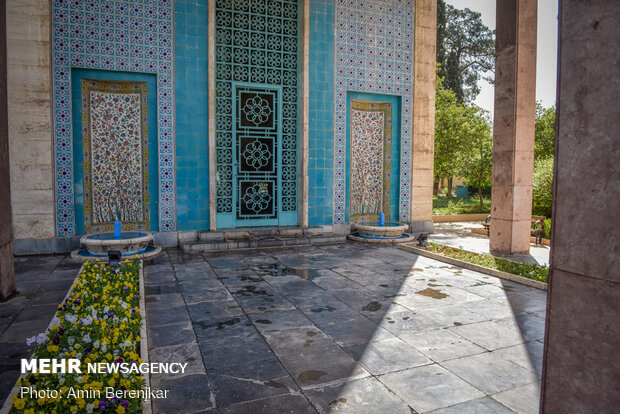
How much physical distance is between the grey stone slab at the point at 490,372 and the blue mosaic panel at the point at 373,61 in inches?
259

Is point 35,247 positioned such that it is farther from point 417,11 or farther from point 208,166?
point 417,11

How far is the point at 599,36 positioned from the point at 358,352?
9.44 ft

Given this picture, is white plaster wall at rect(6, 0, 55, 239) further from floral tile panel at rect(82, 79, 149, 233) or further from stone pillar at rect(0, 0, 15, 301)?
stone pillar at rect(0, 0, 15, 301)

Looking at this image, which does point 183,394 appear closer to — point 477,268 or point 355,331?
point 355,331

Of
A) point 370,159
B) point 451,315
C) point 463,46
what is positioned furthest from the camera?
point 463,46

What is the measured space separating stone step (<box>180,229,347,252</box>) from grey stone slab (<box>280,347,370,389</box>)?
16.6 feet

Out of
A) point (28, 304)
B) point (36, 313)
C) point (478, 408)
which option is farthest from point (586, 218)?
point (28, 304)

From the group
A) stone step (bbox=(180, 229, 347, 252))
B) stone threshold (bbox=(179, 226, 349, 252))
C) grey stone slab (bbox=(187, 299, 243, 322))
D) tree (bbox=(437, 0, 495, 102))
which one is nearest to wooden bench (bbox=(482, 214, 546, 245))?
stone threshold (bbox=(179, 226, 349, 252))

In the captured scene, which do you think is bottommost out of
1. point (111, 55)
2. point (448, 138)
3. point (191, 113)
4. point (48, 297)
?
point (48, 297)

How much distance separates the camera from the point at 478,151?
16.1 m

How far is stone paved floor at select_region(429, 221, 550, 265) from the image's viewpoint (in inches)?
318

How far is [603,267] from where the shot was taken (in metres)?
1.67

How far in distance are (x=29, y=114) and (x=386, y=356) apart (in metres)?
7.39

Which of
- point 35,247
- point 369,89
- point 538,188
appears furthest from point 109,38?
point 538,188
